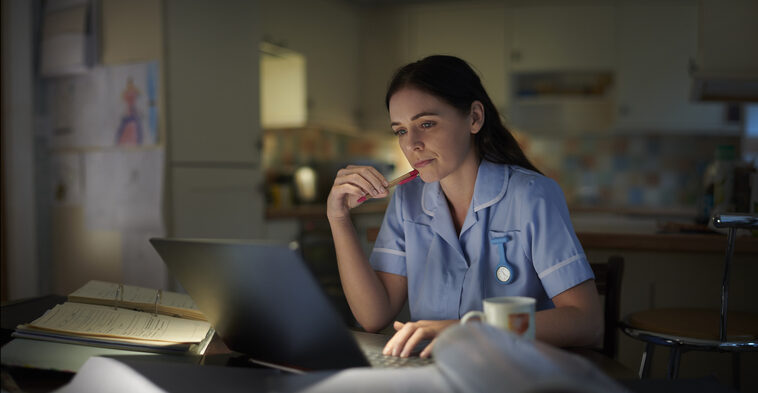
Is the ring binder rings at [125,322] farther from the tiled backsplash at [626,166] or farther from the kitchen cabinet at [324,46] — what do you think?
the tiled backsplash at [626,166]

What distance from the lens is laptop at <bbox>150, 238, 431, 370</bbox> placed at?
0.68 metres

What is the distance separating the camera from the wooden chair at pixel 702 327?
4.58ft

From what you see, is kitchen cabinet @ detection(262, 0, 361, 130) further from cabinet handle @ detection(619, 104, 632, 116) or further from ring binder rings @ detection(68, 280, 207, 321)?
ring binder rings @ detection(68, 280, 207, 321)

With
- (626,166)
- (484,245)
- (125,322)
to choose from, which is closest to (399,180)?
(484,245)

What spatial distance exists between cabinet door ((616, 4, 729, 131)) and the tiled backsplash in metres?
0.34

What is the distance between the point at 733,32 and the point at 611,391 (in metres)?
1.93

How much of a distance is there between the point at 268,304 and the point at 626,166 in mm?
4610

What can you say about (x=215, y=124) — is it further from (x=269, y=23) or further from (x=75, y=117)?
(x=269, y=23)

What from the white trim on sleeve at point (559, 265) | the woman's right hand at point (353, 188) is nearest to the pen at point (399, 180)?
the woman's right hand at point (353, 188)

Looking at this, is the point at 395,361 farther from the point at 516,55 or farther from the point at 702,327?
the point at 516,55

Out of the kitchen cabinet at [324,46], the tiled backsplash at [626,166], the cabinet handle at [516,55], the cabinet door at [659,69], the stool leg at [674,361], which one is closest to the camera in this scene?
the stool leg at [674,361]

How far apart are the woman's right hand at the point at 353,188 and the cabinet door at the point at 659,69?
12.5 ft

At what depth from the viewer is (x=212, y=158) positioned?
284 centimetres

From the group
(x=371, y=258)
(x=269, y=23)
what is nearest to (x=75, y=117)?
(x=269, y=23)
